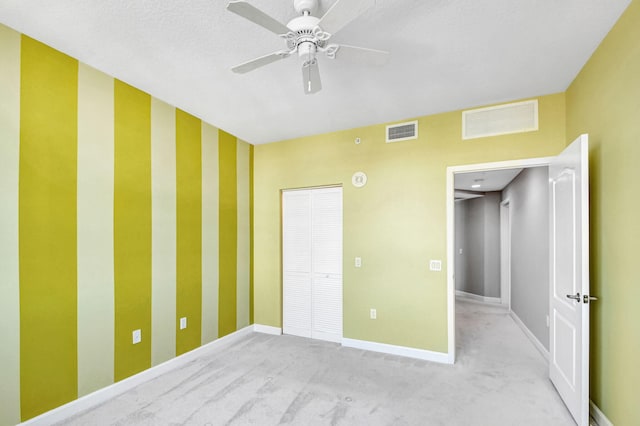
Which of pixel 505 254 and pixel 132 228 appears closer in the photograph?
pixel 132 228

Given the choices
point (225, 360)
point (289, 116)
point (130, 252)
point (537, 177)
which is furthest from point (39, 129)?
point (537, 177)

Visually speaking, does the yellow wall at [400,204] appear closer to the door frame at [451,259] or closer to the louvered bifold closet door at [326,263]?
the door frame at [451,259]

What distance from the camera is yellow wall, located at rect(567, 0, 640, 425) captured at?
172 centimetres

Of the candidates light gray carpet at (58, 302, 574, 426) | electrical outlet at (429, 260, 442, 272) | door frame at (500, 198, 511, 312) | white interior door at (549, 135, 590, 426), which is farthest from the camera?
door frame at (500, 198, 511, 312)

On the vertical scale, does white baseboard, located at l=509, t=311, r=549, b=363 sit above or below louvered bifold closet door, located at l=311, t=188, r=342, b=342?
below

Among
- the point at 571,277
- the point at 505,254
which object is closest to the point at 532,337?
the point at 571,277

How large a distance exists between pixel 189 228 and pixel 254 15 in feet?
8.27

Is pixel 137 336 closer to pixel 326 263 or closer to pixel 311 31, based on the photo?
pixel 326 263

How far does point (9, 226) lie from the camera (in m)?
Answer: 1.96

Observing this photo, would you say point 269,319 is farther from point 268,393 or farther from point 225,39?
point 225,39

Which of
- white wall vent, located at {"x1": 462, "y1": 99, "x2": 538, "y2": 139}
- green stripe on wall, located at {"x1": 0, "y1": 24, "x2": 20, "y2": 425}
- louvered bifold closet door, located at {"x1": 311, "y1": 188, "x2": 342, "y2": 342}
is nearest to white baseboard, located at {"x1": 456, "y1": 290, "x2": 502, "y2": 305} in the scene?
louvered bifold closet door, located at {"x1": 311, "y1": 188, "x2": 342, "y2": 342}

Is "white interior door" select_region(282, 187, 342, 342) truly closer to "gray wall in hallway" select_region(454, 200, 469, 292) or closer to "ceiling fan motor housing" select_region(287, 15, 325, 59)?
"ceiling fan motor housing" select_region(287, 15, 325, 59)

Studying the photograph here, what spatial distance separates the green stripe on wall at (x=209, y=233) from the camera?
3516 mm

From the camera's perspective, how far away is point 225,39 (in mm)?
2029
